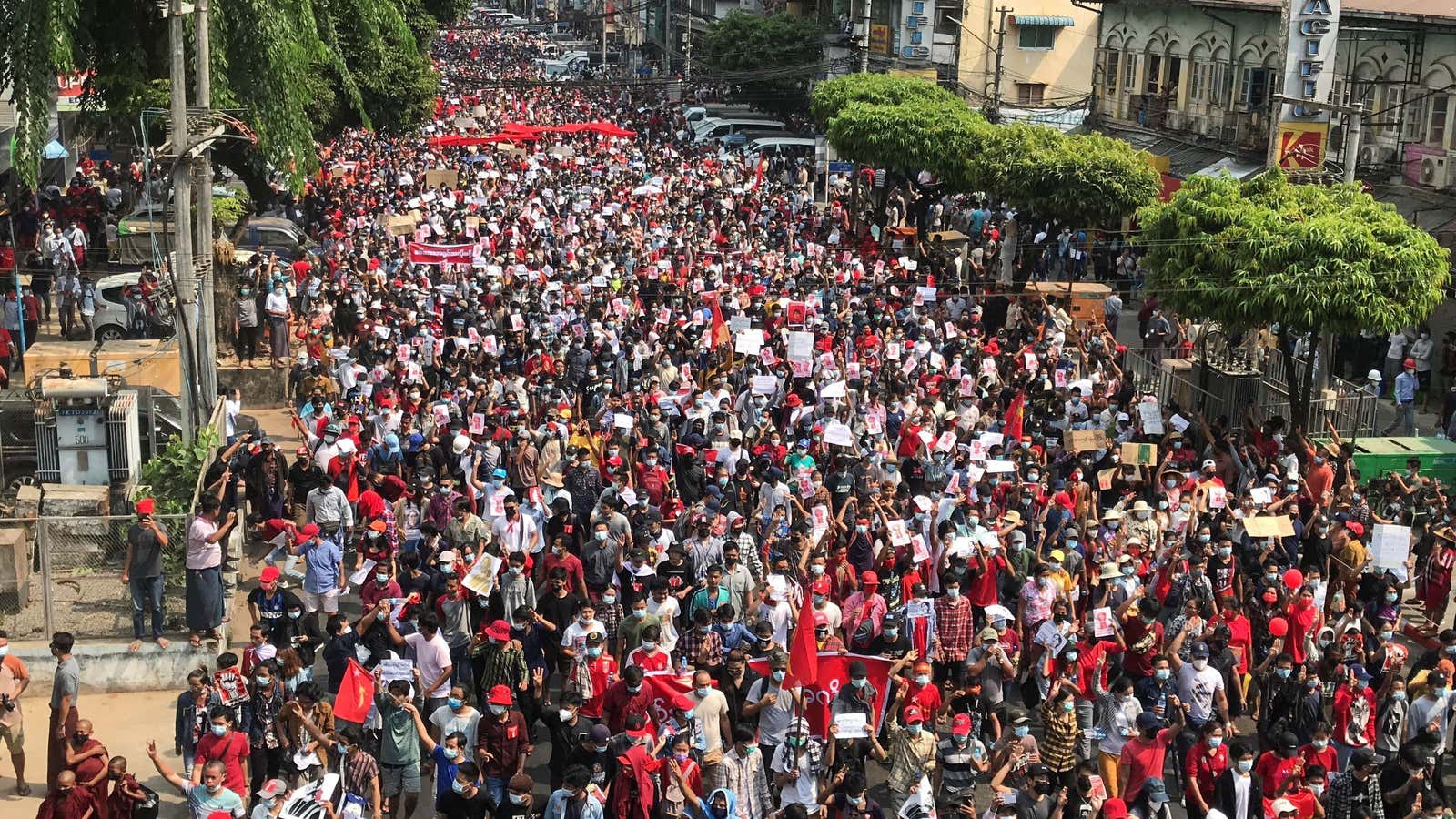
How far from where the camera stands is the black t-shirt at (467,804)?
967 centimetres

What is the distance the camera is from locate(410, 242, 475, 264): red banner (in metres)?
27.5

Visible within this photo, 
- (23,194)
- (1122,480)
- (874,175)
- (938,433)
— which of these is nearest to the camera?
(1122,480)

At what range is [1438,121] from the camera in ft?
90.8

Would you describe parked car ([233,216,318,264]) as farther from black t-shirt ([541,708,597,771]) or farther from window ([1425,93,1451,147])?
black t-shirt ([541,708,597,771])

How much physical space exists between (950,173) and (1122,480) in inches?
730

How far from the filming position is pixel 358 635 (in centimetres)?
1166

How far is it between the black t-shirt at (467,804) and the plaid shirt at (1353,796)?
4983 millimetres

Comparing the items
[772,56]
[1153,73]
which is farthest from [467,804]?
[772,56]

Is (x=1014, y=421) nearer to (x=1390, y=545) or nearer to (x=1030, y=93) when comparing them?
(x=1390, y=545)

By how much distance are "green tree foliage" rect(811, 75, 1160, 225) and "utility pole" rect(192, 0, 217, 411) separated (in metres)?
15.1

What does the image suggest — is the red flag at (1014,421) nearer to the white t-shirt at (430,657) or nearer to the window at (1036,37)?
the white t-shirt at (430,657)

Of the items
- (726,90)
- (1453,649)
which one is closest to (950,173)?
(1453,649)

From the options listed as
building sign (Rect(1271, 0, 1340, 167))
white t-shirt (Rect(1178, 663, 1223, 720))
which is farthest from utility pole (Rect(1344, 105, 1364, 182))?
white t-shirt (Rect(1178, 663, 1223, 720))

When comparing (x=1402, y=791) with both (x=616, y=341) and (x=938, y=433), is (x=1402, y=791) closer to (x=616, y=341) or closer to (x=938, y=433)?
(x=938, y=433)
